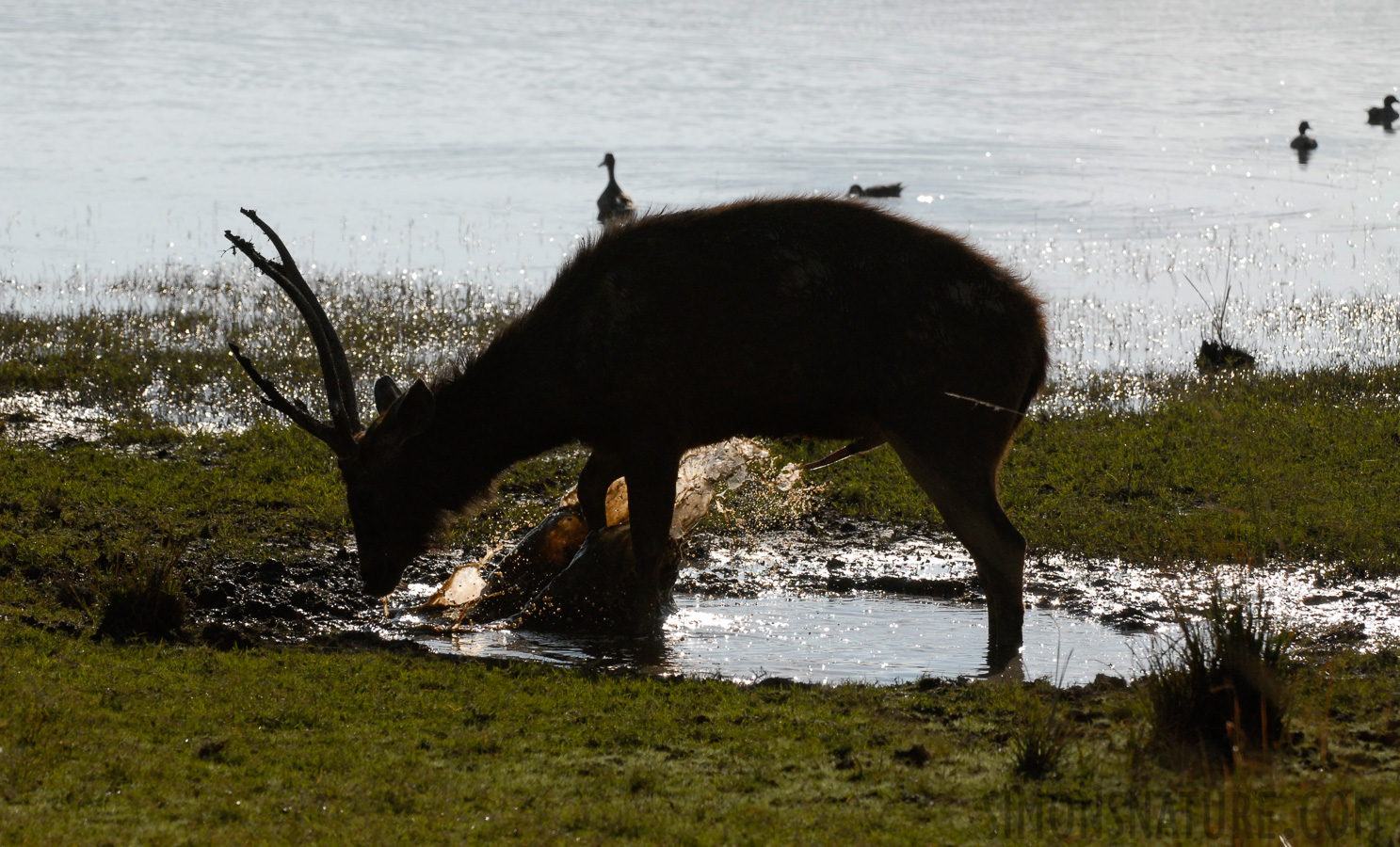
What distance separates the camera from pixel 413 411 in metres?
7.17

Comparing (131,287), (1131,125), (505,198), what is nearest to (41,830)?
(131,287)

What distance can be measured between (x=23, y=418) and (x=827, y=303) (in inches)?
267

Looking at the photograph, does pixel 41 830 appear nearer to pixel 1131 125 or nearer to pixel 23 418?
pixel 23 418

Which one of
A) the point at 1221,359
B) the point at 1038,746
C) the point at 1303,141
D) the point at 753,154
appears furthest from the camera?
the point at 753,154

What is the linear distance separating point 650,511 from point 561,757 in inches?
87.9

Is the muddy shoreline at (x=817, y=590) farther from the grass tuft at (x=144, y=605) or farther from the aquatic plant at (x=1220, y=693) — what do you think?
the aquatic plant at (x=1220, y=693)

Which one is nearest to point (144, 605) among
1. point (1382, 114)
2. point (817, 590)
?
point (817, 590)

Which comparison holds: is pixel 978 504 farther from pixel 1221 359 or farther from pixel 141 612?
pixel 1221 359

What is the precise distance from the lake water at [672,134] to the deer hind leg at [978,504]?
6.65 metres

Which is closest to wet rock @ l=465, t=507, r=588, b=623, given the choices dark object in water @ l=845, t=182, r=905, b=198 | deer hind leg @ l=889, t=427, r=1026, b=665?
deer hind leg @ l=889, t=427, r=1026, b=665

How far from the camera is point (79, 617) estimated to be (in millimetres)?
6895

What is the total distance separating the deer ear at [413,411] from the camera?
7.10 meters

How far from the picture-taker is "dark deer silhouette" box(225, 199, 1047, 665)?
7027 mm

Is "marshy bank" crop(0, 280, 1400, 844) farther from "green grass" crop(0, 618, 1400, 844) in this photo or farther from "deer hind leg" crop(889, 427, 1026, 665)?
"deer hind leg" crop(889, 427, 1026, 665)
